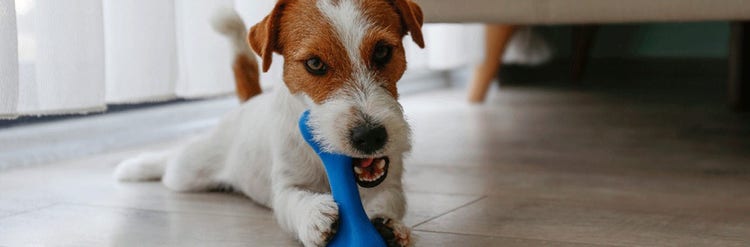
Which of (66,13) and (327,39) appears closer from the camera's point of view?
(327,39)

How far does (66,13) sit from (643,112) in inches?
68.5

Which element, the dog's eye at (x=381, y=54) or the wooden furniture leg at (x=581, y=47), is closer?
the dog's eye at (x=381, y=54)

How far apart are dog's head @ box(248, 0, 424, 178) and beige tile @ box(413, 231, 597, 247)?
5.7 inches

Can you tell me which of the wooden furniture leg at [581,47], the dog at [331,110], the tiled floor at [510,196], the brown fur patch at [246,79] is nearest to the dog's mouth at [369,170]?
the dog at [331,110]

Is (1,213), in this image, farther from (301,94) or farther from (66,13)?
(301,94)

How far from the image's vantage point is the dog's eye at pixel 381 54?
1140 mm

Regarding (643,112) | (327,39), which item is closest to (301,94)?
(327,39)

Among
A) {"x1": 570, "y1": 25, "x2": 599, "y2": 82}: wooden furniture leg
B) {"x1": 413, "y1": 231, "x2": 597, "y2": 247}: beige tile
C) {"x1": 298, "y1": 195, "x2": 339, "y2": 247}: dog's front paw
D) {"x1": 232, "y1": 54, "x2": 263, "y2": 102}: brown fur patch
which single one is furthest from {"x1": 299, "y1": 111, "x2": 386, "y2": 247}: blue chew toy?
{"x1": 570, "y1": 25, "x2": 599, "y2": 82}: wooden furniture leg

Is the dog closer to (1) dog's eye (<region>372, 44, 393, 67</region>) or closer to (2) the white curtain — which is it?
(1) dog's eye (<region>372, 44, 393, 67</region>)

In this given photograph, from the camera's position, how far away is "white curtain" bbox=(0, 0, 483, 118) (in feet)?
4.95

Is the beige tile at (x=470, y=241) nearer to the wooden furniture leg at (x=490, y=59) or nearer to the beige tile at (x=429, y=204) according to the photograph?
the beige tile at (x=429, y=204)

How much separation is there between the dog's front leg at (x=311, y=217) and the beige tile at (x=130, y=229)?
0.14 feet

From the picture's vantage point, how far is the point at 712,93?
10.7 ft

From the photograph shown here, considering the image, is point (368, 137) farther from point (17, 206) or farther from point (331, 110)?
point (17, 206)
